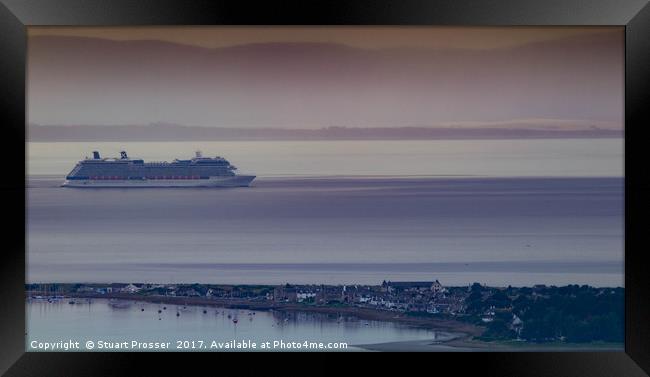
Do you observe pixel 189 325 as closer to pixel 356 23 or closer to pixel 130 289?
pixel 130 289

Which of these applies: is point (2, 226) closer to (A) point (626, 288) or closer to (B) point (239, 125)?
(B) point (239, 125)

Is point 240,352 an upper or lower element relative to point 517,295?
lower

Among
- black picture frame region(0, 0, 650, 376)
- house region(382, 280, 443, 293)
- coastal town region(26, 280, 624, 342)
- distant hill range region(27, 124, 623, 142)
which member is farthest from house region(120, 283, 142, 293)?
house region(382, 280, 443, 293)

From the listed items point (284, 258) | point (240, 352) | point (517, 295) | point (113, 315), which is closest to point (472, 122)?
point (517, 295)

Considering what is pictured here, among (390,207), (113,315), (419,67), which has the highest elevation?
(419,67)

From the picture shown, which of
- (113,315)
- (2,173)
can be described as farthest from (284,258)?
(2,173)

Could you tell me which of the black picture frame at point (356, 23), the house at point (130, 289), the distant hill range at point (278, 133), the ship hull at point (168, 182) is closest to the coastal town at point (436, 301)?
the house at point (130, 289)

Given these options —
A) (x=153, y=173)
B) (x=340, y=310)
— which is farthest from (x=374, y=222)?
(x=153, y=173)
